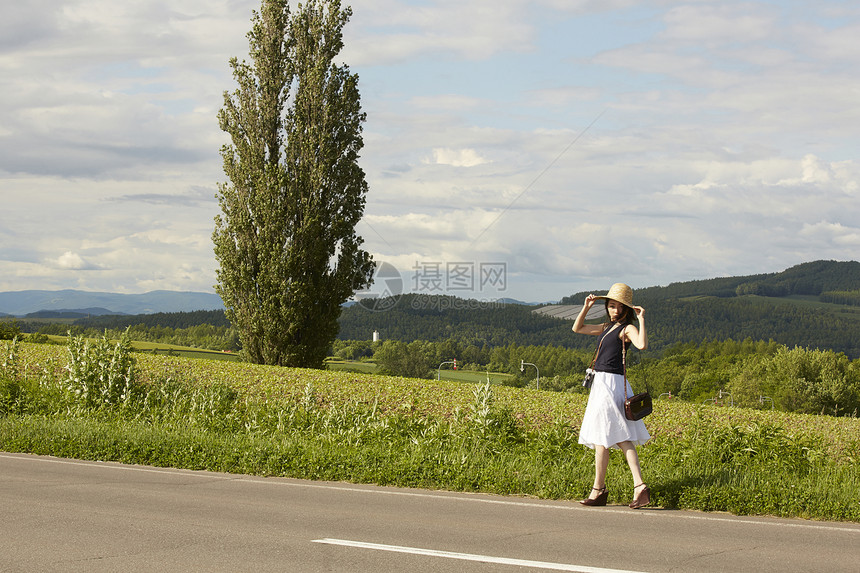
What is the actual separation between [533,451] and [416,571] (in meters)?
4.67

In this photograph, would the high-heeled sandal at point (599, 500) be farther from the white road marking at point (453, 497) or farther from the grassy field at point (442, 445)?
the grassy field at point (442, 445)

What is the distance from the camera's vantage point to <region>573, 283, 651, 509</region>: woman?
7672 millimetres

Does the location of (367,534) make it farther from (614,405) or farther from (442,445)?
(442,445)

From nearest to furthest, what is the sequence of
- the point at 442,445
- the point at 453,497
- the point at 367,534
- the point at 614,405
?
the point at 367,534
the point at 614,405
the point at 453,497
the point at 442,445

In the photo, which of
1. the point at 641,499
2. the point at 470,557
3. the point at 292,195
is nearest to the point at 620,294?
the point at 641,499

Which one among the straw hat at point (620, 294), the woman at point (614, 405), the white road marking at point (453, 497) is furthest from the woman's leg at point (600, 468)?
the straw hat at point (620, 294)

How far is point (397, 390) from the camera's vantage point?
18.3 m

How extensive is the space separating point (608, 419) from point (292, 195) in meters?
19.0

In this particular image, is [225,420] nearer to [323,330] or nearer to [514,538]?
[514,538]

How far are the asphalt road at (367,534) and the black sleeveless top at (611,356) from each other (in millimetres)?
1429

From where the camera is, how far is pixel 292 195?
25.0 m

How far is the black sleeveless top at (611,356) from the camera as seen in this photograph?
25.8ft

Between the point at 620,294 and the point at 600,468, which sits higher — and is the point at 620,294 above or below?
above

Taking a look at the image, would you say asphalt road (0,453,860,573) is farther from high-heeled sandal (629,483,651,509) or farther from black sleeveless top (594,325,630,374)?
black sleeveless top (594,325,630,374)
